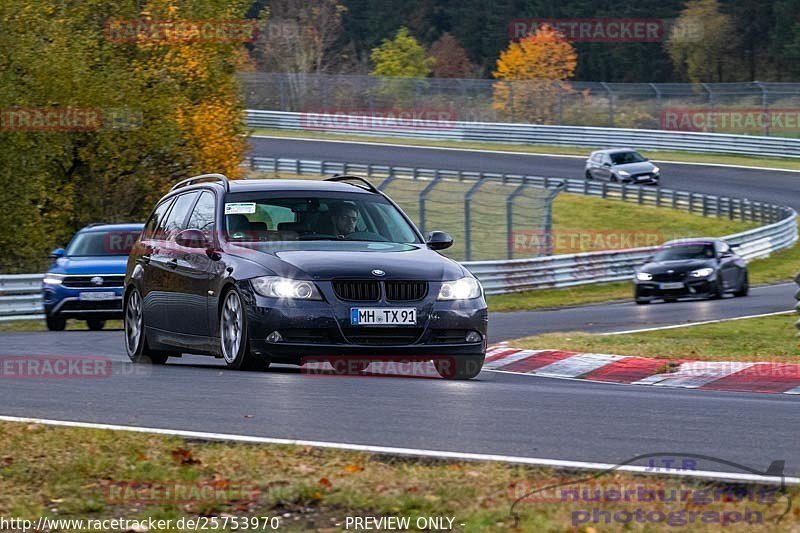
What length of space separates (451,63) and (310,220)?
3764 inches

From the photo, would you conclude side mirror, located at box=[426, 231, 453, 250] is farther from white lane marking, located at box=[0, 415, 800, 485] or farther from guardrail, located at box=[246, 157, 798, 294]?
guardrail, located at box=[246, 157, 798, 294]

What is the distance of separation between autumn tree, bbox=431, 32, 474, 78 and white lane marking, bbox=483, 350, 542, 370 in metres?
91.2

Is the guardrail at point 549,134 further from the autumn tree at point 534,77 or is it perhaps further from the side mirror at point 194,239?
the side mirror at point 194,239

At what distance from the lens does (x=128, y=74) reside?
33906 millimetres

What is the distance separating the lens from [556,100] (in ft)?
215

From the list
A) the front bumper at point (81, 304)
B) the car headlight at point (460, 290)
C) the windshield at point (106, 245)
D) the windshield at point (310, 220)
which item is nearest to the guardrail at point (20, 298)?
the windshield at point (106, 245)

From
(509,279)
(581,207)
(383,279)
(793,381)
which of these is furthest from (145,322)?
(581,207)

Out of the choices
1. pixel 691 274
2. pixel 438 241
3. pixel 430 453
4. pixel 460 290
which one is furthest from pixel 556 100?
pixel 430 453

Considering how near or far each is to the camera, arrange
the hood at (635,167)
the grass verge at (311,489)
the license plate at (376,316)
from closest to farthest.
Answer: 1. the grass verge at (311,489)
2. the license plate at (376,316)
3. the hood at (635,167)

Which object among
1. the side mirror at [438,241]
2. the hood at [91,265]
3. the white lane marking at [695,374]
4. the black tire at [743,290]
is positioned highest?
the side mirror at [438,241]

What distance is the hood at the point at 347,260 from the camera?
10555 mm

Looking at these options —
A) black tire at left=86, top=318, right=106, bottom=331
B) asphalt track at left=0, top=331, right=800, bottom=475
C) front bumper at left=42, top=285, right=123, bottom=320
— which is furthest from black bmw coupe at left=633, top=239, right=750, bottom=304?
asphalt track at left=0, top=331, right=800, bottom=475

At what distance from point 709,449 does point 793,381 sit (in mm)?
5335

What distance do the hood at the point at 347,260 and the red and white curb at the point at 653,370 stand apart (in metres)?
2.75
